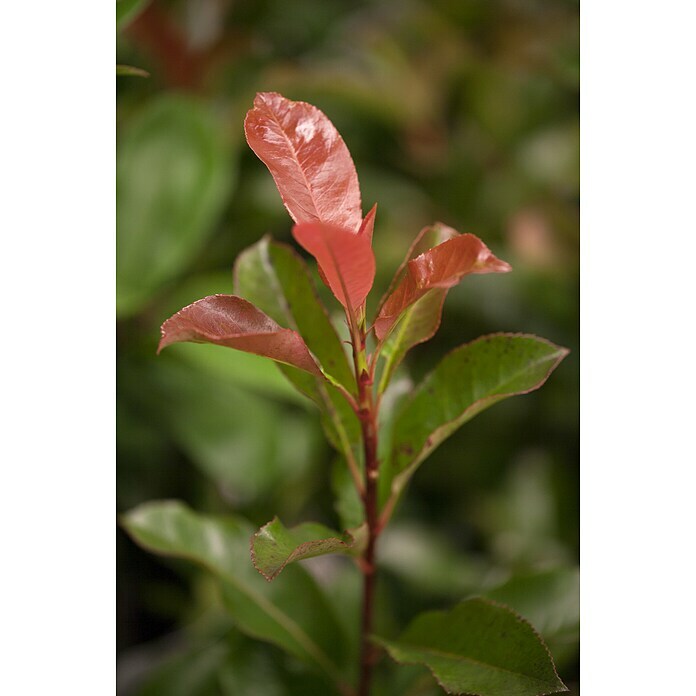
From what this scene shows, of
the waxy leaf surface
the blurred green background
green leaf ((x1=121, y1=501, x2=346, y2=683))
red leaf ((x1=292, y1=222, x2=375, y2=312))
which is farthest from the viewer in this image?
the blurred green background

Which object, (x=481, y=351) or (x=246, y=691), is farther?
(x=246, y=691)

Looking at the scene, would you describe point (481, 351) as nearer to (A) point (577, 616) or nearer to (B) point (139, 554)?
(A) point (577, 616)

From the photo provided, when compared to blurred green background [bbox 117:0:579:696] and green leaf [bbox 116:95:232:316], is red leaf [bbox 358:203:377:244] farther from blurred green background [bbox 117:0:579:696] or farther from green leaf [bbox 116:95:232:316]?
green leaf [bbox 116:95:232:316]

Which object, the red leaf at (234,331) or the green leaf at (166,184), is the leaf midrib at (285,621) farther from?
the green leaf at (166,184)

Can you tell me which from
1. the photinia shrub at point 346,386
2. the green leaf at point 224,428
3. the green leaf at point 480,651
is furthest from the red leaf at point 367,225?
the green leaf at point 224,428

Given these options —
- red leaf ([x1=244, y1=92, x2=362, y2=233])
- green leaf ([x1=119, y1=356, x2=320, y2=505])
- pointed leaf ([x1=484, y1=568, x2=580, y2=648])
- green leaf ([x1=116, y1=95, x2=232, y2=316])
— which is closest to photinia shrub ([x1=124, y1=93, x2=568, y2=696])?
red leaf ([x1=244, y1=92, x2=362, y2=233])

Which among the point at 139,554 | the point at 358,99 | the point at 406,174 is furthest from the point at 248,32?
the point at 139,554
